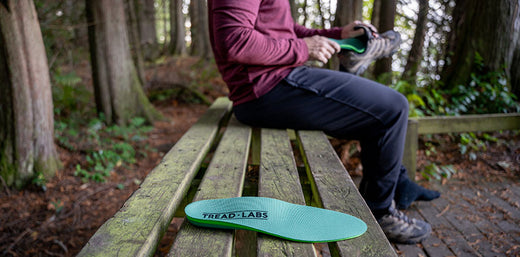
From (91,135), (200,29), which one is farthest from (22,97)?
(200,29)

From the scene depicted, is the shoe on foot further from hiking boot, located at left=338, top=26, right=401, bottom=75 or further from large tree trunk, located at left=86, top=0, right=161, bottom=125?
large tree trunk, located at left=86, top=0, right=161, bottom=125

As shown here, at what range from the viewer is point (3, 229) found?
→ 241 centimetres

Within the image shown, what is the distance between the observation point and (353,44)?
2.23 metres

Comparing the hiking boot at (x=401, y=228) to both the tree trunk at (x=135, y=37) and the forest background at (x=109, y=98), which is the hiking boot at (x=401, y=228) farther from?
the tree trunk at (x=135, y=37)

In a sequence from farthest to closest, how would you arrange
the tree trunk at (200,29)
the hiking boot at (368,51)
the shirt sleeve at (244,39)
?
the tree trunk at (200,29), the hiking boot at (368,51), the shirt sleeve at (244,39)

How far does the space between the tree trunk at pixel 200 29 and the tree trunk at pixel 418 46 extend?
6.11 meters

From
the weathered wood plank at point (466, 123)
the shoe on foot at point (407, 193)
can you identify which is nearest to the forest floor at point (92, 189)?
the weathered wood plank at point (466, 123)

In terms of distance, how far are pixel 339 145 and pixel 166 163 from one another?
2.37 metres

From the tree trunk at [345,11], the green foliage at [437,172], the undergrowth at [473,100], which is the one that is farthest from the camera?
the tree trunk at [345,11]

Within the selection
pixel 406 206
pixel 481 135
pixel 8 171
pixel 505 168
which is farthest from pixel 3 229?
pixel 481 135

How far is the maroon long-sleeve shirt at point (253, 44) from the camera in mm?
1737

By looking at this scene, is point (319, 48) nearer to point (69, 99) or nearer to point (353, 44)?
point (353, 44)

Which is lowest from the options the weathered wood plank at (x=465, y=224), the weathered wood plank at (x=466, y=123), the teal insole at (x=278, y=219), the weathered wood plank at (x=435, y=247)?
the weathered wood plank at (x=465, y=224)

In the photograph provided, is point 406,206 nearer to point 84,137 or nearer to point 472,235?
point 472,235
